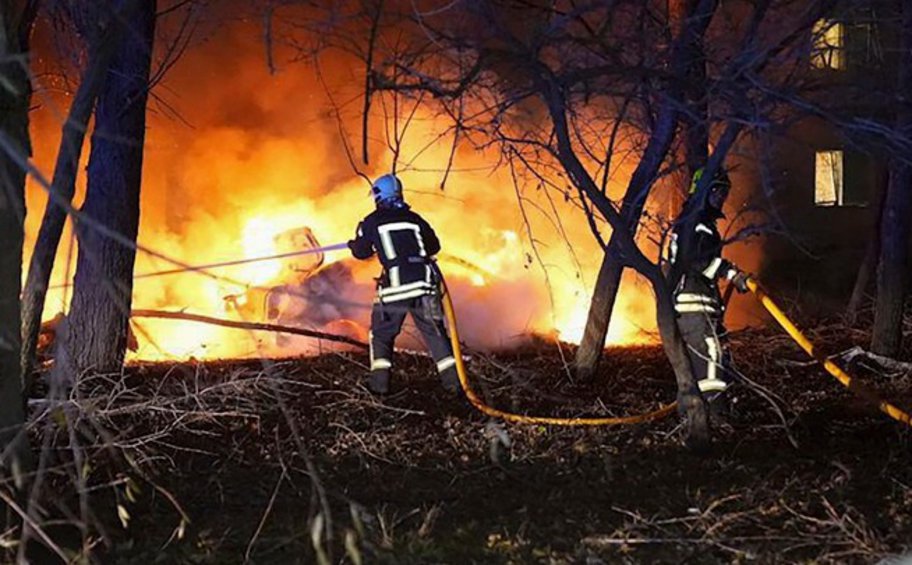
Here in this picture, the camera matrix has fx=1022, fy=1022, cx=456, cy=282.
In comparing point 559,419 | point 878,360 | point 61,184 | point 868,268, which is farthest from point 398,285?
point 868,268

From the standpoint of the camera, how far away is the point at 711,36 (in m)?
7.28

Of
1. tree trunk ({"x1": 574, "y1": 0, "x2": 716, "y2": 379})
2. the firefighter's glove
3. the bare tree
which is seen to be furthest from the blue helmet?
the firefighter's glove

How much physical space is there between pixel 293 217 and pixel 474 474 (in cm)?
761

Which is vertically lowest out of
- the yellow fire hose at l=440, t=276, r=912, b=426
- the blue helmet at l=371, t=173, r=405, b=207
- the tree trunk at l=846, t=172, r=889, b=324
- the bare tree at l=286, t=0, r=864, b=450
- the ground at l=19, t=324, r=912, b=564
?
the ground at l=19, t=324, r=912, b=564

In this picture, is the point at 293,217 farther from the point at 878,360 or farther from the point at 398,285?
the point at 878,360

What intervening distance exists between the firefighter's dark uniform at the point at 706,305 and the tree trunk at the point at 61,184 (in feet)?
12.4

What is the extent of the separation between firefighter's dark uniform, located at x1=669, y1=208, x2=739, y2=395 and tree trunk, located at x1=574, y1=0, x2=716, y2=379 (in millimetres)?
464

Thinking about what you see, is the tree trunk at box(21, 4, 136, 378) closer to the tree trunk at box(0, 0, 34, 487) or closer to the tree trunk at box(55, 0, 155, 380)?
the tree trunk at box(0, 0, 34, 487)

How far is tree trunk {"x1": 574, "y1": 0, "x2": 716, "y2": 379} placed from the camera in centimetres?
591

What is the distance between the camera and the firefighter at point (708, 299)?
6848 millimetres

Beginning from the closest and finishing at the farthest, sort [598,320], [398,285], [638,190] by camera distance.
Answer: [638,190] < [398,285] < [598,320]

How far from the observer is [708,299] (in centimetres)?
707

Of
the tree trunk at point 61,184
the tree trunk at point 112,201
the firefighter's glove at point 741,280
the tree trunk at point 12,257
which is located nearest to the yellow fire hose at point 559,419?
the firefighter's glove at point 741,280

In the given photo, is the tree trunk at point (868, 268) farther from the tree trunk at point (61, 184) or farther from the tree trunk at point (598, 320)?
→ the tree trunk at point (61, 184)
